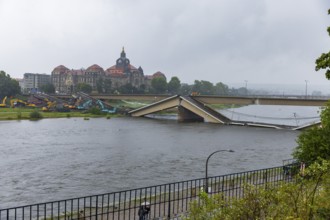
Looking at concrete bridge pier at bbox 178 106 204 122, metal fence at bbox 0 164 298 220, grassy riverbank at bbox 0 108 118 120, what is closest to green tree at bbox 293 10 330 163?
metal fence at bbox 0 164 298 220

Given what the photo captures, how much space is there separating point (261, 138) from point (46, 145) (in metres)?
33.1

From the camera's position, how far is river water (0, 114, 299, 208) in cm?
3388

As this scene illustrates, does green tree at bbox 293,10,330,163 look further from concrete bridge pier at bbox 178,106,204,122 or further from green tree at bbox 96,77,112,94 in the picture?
green tree at bbox 96,77,112,94

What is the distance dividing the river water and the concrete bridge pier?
2303cm

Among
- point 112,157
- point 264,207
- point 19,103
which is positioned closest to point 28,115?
point 19,103

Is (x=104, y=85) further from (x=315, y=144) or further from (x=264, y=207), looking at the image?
(x=264, y=207)

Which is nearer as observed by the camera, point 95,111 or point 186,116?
point 186,116

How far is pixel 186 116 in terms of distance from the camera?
10262 centimetres

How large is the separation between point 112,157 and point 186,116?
185ft

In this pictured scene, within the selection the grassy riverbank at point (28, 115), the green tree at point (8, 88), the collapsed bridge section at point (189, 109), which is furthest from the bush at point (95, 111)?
the green tree at point (8, 88)

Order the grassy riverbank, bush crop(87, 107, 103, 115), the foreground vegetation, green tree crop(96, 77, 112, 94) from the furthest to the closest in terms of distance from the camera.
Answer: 1. green tree crop(96, 77, 112, 94)
2. bush crop(87, 107, 103, 115)
3. the grassy riverbank
4. the foreground vegetation

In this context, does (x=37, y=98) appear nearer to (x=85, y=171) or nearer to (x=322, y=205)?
(x=85, y=171)

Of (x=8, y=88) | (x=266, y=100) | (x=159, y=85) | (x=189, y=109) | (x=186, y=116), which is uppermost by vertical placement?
(x=159, y=85)

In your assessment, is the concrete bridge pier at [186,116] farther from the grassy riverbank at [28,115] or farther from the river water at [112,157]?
the river water at [112,157]
